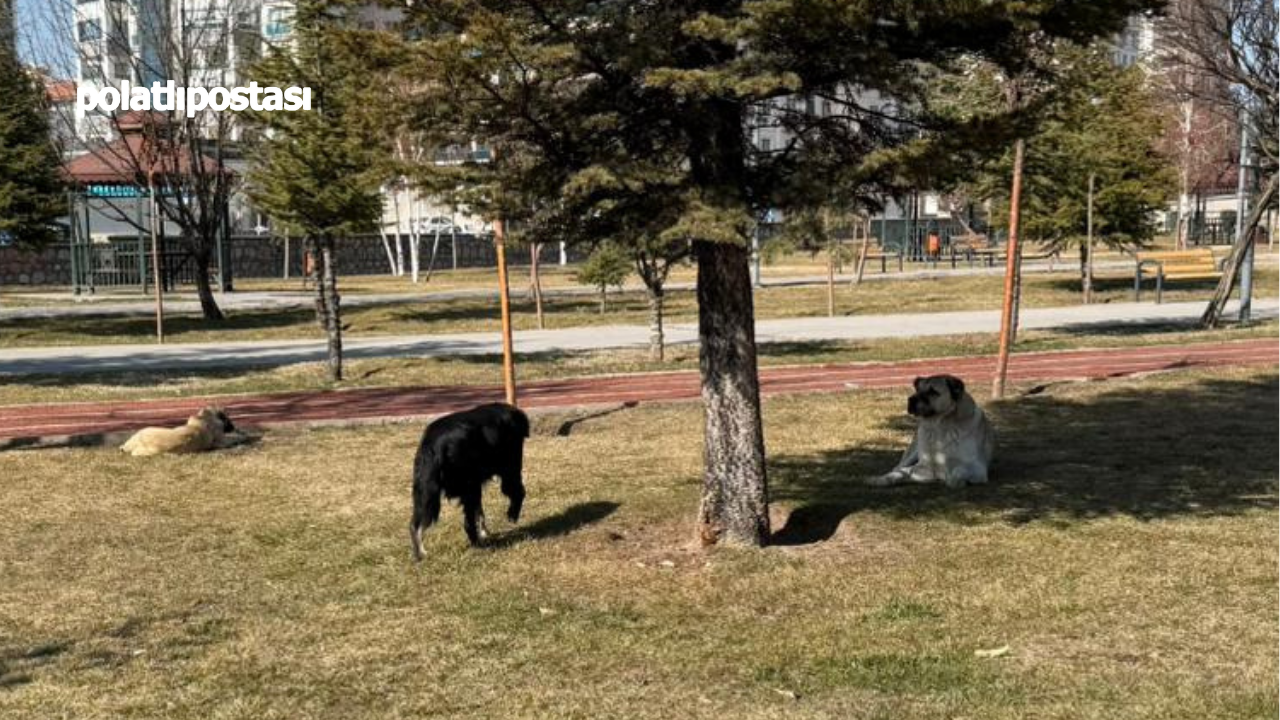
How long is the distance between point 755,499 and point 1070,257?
2191 inches

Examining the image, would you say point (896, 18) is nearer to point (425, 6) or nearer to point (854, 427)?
point (425, 6)

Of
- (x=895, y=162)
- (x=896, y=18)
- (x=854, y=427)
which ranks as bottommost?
(x=854, y=427)

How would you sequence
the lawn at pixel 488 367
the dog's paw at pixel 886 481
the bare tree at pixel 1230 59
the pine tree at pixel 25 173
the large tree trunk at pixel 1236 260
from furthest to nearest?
the pine tree at pixel 25 173 < the large tree trunk at pixel 1236 260 < the bare tree at pixel 1230 59 < the lawn at pixel 488 367 < the dog's paw at pixel 886 481

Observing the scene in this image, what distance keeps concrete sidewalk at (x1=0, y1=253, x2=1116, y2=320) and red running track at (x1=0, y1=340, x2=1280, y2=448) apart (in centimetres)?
1772

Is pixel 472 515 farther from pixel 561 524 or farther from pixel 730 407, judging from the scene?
pixel 730 407

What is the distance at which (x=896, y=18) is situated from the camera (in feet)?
21.3

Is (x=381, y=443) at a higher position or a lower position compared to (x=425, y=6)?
lower

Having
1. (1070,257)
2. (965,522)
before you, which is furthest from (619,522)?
(1070,257)

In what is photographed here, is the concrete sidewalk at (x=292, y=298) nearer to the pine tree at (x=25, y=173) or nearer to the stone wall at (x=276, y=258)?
the stone wall at (x=276, y=258)

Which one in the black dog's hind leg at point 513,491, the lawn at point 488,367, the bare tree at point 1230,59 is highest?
the bare tree at point 1230,59

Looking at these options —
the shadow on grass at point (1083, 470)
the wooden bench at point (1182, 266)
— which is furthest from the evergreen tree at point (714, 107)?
the wooden bench at point (1182, 266)

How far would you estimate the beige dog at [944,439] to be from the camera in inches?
379

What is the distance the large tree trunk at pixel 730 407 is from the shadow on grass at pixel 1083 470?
467 mm

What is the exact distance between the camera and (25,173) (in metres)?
25.5
